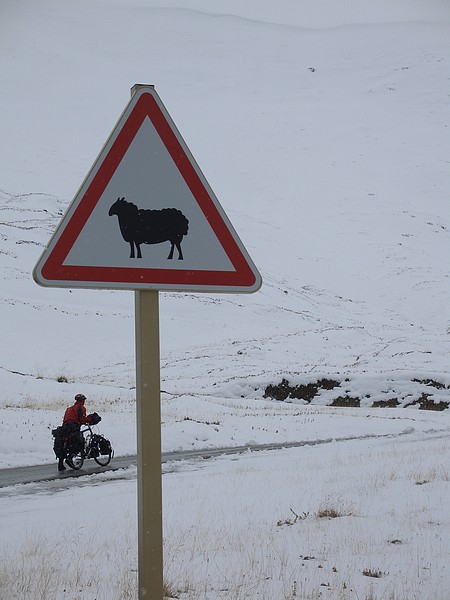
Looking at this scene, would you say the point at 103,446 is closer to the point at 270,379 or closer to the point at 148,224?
the point at 148,224

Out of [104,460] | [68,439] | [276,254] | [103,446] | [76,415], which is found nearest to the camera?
[68,439]

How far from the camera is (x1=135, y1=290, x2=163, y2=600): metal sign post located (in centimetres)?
368

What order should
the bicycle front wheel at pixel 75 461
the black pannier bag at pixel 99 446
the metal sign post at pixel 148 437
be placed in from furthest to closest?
the black pannier bag at pixel 99 446
the bicycle front wheel at pixel 75 461
the metal sign post at pixel 148 437

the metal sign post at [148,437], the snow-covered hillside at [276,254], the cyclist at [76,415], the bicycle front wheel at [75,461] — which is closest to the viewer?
the metal sign post at [148,437]

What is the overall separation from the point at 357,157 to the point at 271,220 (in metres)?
42.5

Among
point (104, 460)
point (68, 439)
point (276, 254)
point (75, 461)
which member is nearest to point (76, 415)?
point (68, 439)

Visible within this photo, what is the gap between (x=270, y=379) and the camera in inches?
1594

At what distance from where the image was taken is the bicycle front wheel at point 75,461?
659 inches

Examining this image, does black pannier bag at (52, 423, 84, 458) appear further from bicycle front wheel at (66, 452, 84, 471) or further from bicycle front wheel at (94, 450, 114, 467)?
bicycle front wheel at (94, 450, 114, 467)

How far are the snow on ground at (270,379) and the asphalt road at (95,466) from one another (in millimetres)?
897

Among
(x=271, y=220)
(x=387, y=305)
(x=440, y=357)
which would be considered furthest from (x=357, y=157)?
(x=440, y=357)

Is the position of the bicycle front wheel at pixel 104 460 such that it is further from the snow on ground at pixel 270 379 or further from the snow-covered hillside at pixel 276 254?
the snow-covered hillside at pixel 276 254

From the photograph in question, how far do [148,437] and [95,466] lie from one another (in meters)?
14.2

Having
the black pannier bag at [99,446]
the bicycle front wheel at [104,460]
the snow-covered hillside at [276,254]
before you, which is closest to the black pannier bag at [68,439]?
the black pannier bag at [99,446]
